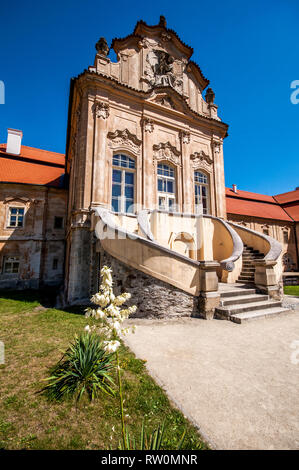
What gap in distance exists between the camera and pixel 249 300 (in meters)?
7.25

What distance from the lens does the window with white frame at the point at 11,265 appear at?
15477mm

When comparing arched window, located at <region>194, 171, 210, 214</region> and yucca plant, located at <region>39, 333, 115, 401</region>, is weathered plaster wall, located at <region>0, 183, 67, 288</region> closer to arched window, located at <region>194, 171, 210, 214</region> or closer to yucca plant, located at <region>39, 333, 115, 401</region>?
arched window, located at <region>194, 171, 210, 214</region>

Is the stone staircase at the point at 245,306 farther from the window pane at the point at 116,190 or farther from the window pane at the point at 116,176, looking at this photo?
the window pane at the point at 116,176

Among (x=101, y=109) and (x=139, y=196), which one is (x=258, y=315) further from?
(x=101, y=109)

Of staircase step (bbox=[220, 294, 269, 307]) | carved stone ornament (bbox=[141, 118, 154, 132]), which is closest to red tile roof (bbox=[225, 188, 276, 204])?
carved stone ornament (bbox=[141, 118, 154, 132])

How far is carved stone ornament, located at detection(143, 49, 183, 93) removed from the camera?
13827 millimetres

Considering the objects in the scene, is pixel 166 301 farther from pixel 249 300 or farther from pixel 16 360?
pixel 16 360

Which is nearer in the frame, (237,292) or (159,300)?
(159,300)

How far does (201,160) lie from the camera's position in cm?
1516

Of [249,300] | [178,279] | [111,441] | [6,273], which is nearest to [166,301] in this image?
[178,279]

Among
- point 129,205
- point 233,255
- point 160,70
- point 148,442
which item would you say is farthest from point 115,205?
point 148,442

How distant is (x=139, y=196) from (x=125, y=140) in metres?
3.43

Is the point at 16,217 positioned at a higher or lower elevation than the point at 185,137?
lower

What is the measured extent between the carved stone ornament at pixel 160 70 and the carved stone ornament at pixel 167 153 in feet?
14.0
